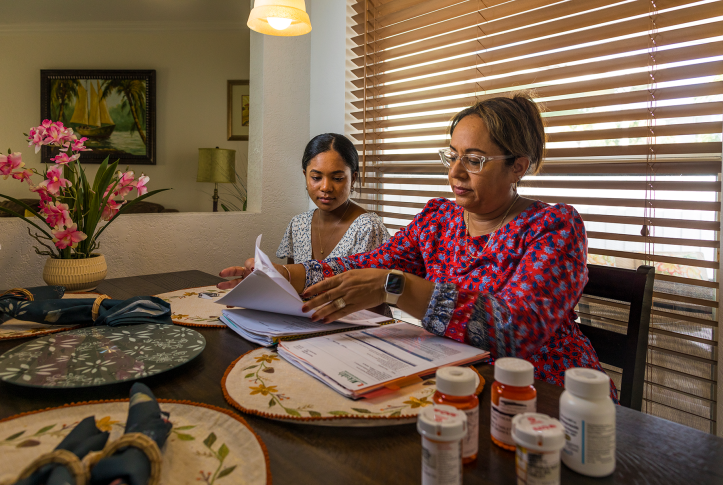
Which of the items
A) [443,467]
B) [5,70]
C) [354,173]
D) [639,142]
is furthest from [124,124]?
[443,467]

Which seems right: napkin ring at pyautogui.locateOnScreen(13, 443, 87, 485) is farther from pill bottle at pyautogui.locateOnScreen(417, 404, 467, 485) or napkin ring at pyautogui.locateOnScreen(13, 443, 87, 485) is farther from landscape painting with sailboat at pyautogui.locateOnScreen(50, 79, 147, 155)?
landscape painting with sailboat at pyautogui.locateOnScreen(50, 79, 147, 155)

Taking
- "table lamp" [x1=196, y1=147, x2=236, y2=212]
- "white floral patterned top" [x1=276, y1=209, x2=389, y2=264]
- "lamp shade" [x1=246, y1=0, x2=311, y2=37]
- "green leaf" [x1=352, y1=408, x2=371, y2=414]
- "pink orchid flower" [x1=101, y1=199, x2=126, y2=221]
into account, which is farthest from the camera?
"table lamp" [x1=196, y1=147, x2=236, y2=212]

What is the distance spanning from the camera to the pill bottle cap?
470 millimetres

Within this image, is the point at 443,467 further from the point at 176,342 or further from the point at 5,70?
the point at 5,70

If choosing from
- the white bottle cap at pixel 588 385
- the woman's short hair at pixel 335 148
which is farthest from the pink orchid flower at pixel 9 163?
the white bottle cap at pixel 588 385

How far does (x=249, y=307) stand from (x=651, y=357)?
4.07 feet

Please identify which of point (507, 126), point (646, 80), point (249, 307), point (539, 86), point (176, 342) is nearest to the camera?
point (176, 342)

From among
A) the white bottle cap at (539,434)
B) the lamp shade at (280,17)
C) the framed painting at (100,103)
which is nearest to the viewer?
the white bottle cap at (539,434)

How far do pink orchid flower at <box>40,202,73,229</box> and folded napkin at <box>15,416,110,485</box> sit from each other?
3.20 feet

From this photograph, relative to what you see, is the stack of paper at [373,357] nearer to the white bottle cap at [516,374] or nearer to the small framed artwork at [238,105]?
the white bottle cap at [516,374]

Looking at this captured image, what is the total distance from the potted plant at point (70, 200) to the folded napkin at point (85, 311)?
33 centimetres

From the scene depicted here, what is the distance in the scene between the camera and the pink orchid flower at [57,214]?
1291 mm

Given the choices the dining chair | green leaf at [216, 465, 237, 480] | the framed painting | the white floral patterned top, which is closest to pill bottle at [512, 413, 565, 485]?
green leaf at [216, 465, 237, 480]

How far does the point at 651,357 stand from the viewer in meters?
1.45
